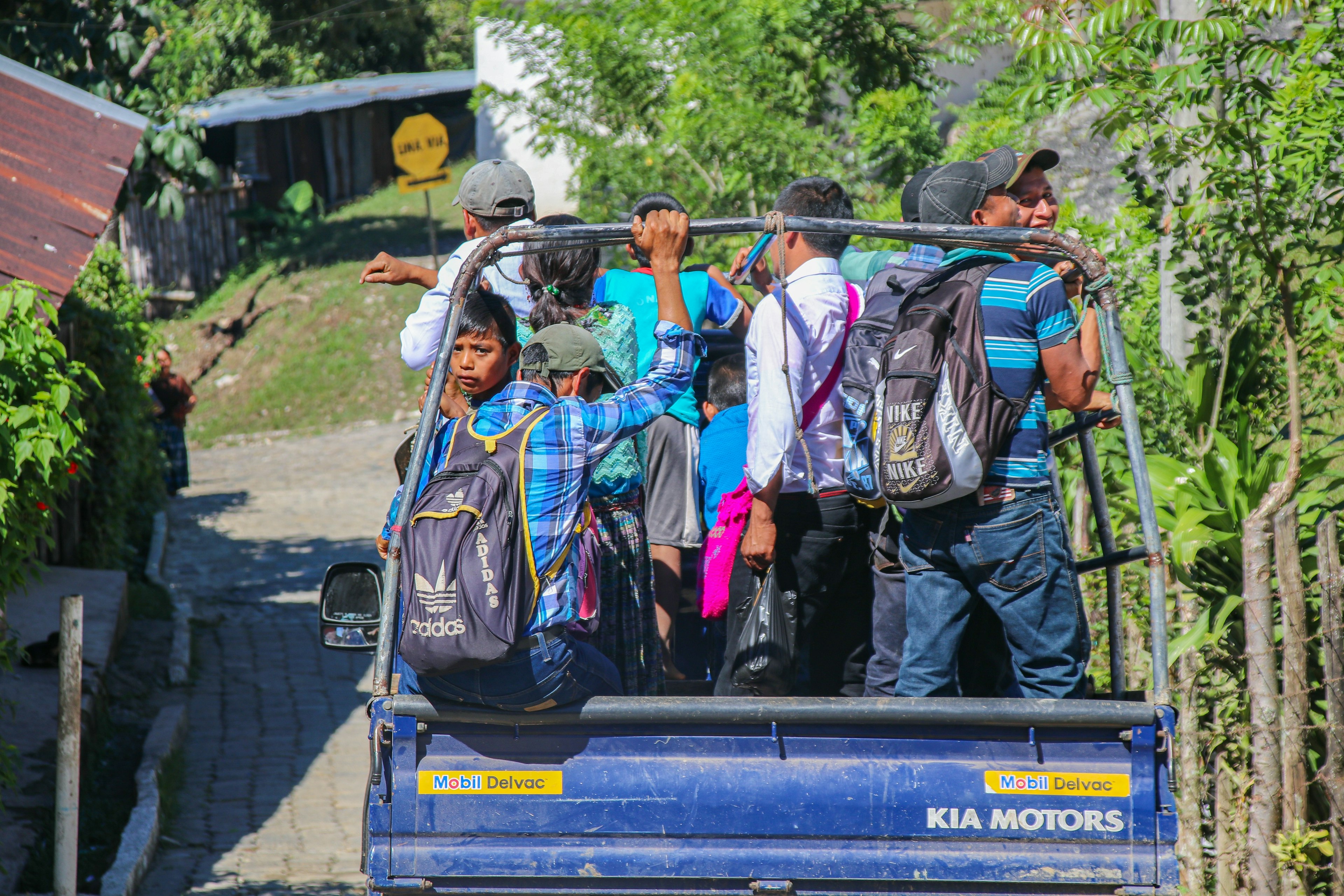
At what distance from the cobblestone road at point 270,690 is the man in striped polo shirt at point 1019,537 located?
11.7ft

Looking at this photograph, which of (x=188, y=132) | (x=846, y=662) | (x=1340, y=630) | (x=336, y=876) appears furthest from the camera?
(x=188, y=132)

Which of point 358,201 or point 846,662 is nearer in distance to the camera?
point 846,662

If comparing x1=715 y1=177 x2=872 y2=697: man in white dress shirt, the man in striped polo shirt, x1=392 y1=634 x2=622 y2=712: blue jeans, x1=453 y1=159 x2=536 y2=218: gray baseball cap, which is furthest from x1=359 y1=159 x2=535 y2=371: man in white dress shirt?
the man in striped polo shirt

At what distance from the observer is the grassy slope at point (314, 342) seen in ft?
63.4

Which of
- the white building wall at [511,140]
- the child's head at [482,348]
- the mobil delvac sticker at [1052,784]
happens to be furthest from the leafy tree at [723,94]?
the white building wall at [511,140]

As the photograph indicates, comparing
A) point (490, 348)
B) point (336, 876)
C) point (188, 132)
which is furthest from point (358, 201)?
point (490, 348)

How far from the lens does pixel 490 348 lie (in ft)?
11.8

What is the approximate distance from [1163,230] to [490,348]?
3252 millimetres

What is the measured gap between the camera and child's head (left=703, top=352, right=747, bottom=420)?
4.61 metres

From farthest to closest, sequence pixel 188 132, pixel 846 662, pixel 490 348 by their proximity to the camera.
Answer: pixel 188 132
pixel 846 662
pixel 490 348

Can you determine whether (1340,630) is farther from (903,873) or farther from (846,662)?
(903,873)

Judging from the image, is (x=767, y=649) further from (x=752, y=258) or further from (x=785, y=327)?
(x=752, y=258)

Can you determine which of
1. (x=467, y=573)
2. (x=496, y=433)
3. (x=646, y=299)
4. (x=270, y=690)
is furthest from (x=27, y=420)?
(x=270, y=690)

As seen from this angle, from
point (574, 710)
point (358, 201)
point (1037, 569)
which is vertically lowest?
point (574, 710)
